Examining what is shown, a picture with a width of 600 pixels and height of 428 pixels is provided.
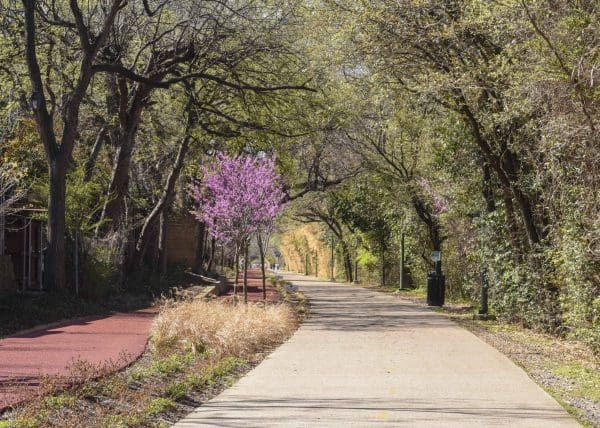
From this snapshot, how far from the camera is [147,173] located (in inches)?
1515

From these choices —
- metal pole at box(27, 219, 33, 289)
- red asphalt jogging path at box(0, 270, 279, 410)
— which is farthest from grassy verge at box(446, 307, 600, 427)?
metal pole at box(27, 219, 33, 289)

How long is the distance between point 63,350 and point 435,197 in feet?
60.7

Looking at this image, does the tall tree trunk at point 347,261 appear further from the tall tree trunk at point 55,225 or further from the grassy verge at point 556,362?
the tall tree trunk at point 55,225

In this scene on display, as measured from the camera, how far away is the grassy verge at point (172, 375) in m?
8.85

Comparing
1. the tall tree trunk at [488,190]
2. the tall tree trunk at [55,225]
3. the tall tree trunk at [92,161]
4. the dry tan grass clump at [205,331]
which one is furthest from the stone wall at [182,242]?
the dry tan grass clump at [205,331]

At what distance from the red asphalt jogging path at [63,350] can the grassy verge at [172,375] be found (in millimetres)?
356

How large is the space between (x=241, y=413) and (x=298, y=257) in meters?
82.7

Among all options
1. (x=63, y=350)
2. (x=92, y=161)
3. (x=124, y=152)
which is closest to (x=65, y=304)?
(x=124, y=152)

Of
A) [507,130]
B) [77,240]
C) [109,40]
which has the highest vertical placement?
[109,40]

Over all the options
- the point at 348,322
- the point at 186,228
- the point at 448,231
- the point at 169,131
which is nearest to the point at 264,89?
the point at 348,322

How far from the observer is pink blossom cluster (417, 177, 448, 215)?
29.3 meters

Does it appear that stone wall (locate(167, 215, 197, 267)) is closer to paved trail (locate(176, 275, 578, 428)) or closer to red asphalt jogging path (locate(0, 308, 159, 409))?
red asphalt jogging path (locate(0, 308, 159, 409))

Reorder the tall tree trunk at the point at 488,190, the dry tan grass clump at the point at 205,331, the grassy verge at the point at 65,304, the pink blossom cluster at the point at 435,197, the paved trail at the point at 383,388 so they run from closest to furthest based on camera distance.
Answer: the paved trail at the point at 383,388
the dry tan grass clump at the point at 205,331
the grassy verge at the point at 65,304
the tall tree trunk at the point at 488,190
the pink blossom cluster at the point at 435,197

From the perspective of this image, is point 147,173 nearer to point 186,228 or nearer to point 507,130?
point 186,228
